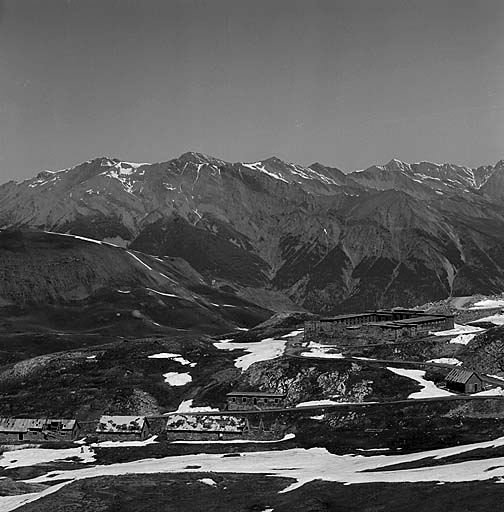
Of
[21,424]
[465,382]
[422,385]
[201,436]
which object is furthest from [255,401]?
[21,424]

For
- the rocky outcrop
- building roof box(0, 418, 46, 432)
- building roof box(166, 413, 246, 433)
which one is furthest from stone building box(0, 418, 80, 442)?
the rocky outcrop

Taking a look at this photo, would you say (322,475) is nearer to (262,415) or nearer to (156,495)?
(156,495)

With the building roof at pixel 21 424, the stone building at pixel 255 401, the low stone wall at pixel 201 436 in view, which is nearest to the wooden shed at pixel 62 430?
the building roof at pixel 21 424

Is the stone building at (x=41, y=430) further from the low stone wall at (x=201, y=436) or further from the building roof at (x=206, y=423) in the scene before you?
the low stone wall at (x=201, y=436)

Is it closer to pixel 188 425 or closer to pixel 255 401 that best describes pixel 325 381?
pixel 255 401

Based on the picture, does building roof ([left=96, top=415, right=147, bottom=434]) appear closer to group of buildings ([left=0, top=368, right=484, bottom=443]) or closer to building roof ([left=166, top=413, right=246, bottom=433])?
group of buildings ([left=0, top=368, right=484, bottom=443])

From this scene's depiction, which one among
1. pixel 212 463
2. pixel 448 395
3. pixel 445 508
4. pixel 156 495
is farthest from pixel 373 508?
pixel 448 395

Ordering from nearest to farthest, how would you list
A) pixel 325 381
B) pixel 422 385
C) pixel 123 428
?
1. pixel 123 428
2. pixel 422 385
3. pixel 325 381

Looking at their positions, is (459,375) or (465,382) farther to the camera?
(459,375)
